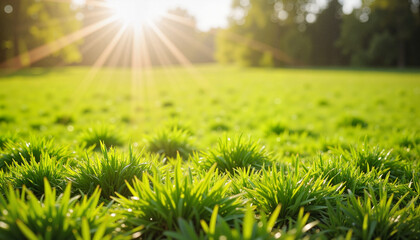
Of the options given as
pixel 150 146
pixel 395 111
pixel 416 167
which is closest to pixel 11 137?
pixel 150 146

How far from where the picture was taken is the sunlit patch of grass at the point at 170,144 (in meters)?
3.65

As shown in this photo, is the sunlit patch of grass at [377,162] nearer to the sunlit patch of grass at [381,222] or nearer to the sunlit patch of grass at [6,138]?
the sunlit patch of grass at [381,222]

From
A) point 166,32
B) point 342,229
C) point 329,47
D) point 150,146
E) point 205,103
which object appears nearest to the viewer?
point 342,229

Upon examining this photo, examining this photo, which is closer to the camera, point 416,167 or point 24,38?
point 416,167

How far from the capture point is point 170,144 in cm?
370

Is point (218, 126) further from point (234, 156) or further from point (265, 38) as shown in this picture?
point (265, 38)

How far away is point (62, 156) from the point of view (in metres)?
2.92

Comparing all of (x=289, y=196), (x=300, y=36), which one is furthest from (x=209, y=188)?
(x=300, y=36)

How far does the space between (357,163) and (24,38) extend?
36.0 meters

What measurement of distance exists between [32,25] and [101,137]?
109 ft

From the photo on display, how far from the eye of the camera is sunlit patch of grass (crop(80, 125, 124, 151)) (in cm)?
385

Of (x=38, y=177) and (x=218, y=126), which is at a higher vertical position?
(x=38, y=177)

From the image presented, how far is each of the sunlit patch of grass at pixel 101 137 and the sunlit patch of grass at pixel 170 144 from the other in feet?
2.09

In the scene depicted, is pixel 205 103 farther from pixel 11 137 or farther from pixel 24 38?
pixel 24 38
